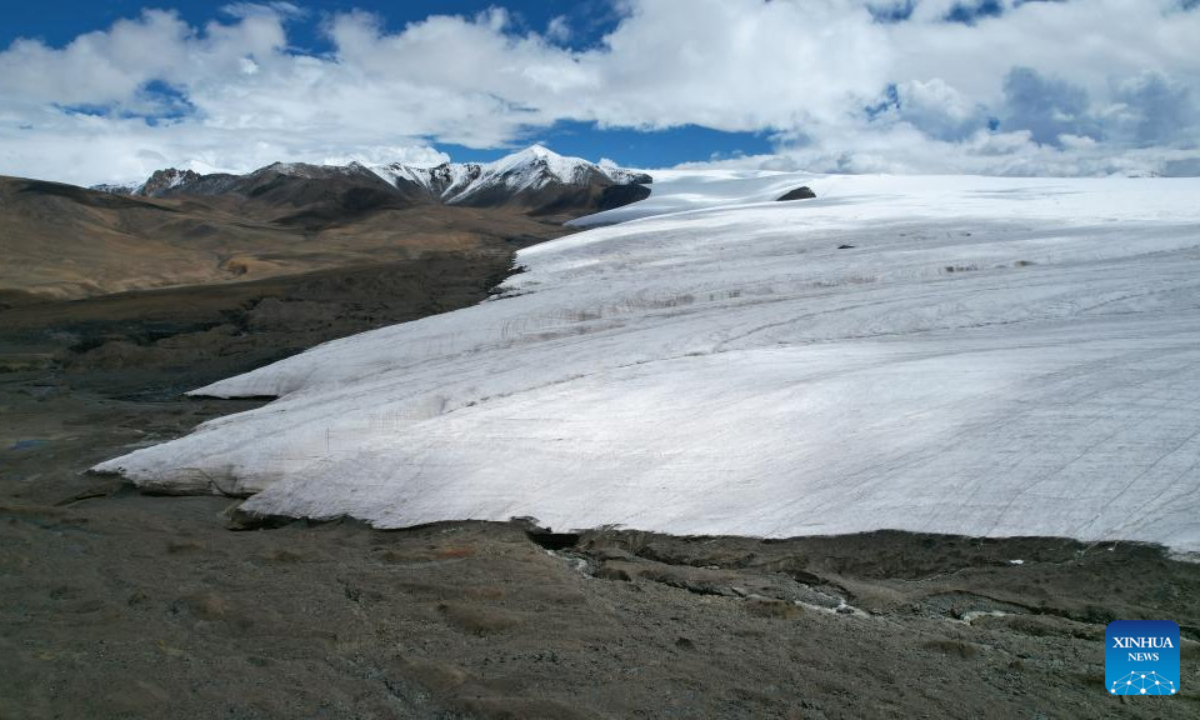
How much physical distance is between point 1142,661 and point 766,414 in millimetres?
6506

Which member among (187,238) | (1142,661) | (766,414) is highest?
(187,238)

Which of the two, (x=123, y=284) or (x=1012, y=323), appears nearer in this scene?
(x=1012, y=323)

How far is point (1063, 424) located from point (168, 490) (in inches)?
506

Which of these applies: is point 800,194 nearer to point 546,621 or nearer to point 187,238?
point 187,238

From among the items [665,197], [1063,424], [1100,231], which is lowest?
[1063,424]

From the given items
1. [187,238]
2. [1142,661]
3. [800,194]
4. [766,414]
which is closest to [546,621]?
[1142,661]

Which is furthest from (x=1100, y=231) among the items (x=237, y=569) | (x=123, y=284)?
(x=123, y=284)

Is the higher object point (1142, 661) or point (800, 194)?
point (800, 194)

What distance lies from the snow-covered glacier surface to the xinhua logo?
6.49 ft

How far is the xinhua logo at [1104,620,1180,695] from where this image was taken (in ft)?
18.7

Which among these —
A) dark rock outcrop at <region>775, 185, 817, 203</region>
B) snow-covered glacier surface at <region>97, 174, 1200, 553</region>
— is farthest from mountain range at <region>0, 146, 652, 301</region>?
snow-covered glacier surface at <region>97, 174, 1200, 553</region>

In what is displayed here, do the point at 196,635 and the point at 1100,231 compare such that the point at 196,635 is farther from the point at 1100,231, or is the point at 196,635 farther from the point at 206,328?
the point at 1100,231

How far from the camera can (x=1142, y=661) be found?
590 cm

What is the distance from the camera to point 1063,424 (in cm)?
1011
